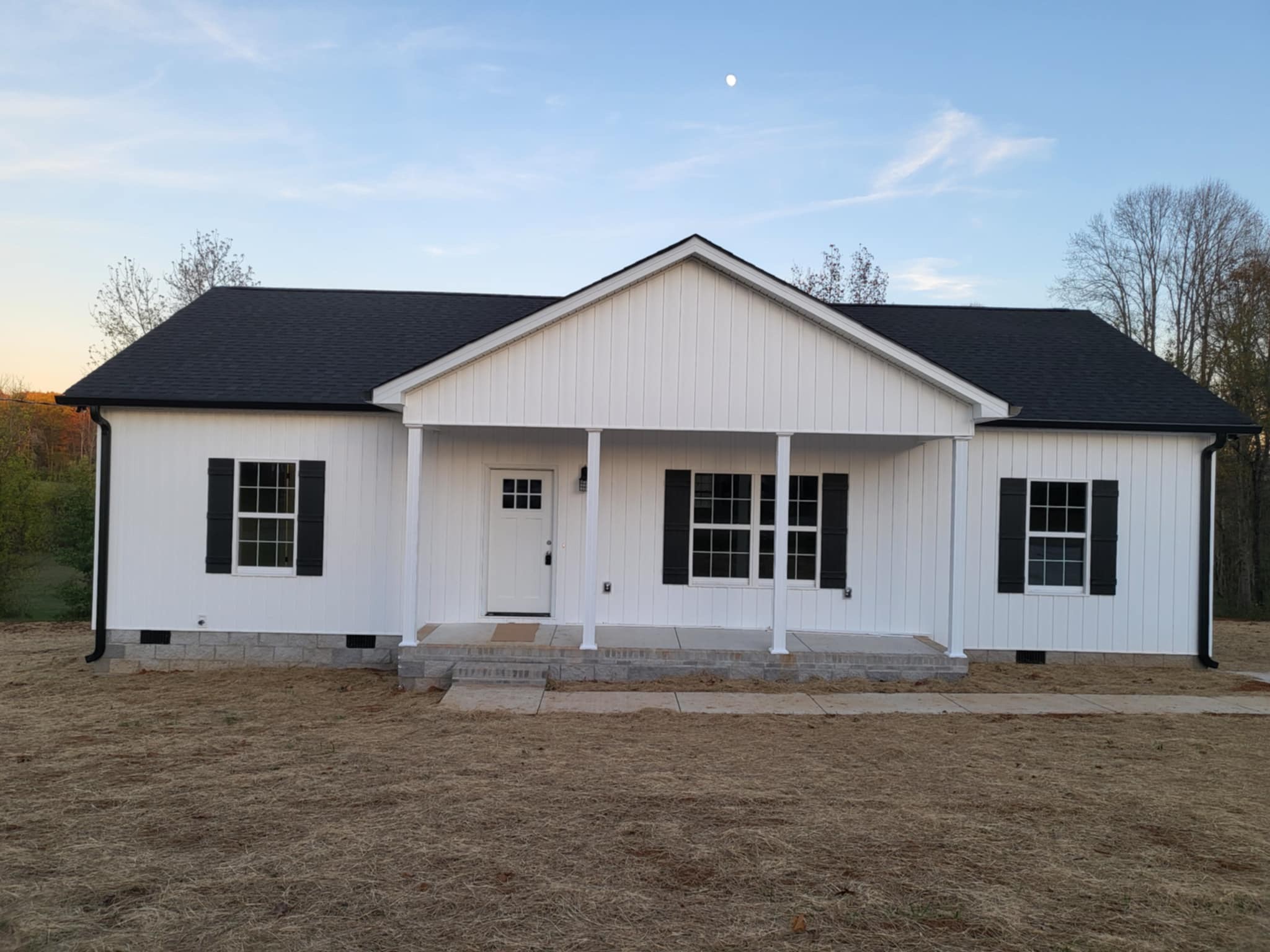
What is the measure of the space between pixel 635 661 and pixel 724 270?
14.6 feet

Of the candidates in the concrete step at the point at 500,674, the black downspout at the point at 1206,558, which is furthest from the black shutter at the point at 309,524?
the black downspout at the point at 1206,558

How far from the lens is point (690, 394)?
10125mm

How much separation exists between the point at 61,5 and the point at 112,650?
9305 millimetres

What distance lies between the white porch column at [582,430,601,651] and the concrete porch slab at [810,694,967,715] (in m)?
2.49

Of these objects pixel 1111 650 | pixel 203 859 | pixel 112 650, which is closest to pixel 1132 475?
pixel 1111 650

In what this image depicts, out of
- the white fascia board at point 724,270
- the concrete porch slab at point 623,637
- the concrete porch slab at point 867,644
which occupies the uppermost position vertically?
the white fascia board at point 724,270

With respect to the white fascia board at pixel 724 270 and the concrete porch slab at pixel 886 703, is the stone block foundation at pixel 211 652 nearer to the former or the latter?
the white fascia board at pixel 724 270

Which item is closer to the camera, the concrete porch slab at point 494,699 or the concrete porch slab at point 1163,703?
the concrete porch slab at point 494,699

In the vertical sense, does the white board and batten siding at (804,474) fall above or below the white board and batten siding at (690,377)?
below

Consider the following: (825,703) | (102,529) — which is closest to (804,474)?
(825,703)

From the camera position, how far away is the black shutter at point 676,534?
38.0ft

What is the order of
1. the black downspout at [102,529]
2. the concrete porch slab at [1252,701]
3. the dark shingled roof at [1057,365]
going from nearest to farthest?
1. the concrete porch slab at [1252,701]
2. the black downspout at [102,529]
3. the dark shingled roof at [1057,365]

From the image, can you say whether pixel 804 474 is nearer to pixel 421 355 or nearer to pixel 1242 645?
pixel 421 355

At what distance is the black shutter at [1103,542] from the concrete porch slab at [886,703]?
332cm
